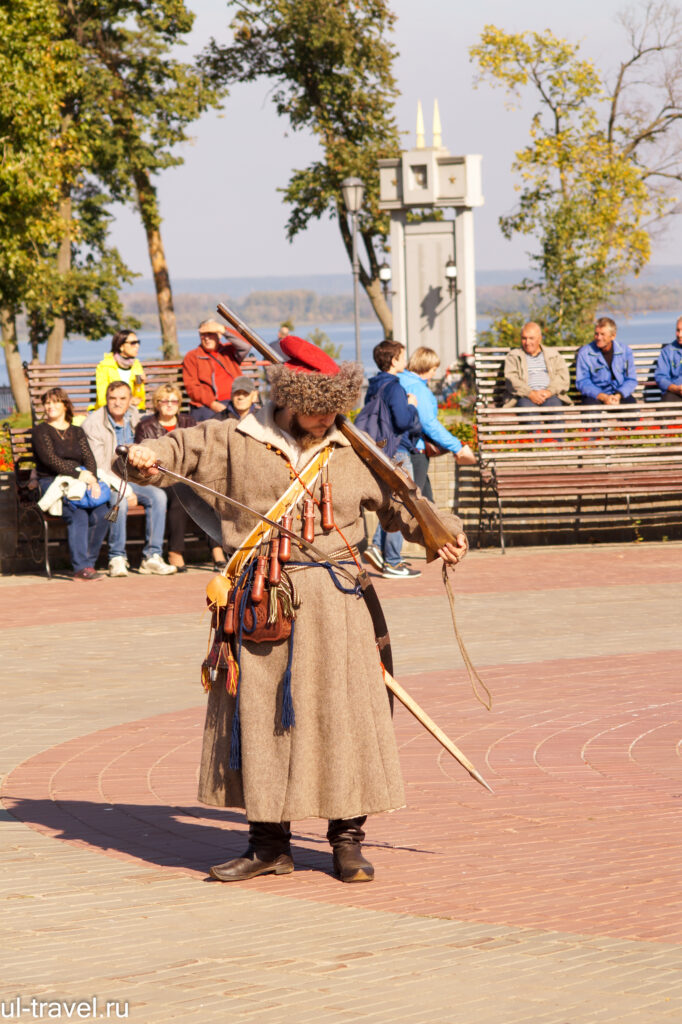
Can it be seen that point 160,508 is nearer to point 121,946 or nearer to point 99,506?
point 99,506

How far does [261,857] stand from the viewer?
5.33 metres

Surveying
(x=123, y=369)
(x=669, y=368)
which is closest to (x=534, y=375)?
(x=669, y=368)

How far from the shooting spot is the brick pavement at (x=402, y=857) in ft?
13.4

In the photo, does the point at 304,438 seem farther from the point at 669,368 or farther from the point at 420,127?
the point at 420,127

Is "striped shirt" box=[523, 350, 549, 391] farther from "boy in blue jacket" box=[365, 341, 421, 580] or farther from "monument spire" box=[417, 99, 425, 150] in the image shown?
"monument spire" box=[417, 99, 425, 150]

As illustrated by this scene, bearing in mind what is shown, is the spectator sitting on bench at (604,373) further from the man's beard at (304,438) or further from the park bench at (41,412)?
the man's beard at (304,438)

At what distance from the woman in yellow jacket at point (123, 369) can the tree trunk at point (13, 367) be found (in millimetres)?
27694

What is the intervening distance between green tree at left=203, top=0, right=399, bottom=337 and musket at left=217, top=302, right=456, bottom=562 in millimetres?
42093

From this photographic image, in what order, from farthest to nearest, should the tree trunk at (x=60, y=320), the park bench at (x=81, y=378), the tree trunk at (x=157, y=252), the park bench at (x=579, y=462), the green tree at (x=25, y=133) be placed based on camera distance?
the tree trunk at (x=157, y=252) → the tree trunk at (x=60, y=320) → the green tree at (x=25, y=133) → the park bench at (x=81, y=378) → the park bench at (x=579, y=462)

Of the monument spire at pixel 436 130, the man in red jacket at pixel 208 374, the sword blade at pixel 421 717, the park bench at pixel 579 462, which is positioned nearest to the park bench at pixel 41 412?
the man in red jacket at pixel 208 374

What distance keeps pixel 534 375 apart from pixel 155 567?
14.4 feet

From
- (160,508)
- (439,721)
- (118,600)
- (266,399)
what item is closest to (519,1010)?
(266,399)

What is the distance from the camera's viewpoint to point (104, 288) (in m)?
48.0

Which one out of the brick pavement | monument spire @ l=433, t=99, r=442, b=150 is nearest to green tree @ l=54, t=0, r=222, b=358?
monument spire @ l=433, t=99, r=442, b=150
